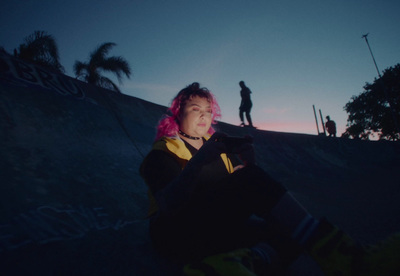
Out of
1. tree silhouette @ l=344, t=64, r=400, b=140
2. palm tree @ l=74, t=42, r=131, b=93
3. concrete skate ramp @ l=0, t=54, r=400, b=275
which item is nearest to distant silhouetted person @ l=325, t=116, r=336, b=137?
concrete skate ramp @ l=0, t=54, r=400, b=275

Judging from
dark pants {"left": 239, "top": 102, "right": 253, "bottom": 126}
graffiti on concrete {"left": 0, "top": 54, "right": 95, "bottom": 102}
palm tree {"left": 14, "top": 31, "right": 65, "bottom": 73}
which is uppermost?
palm tree {"left": 14, "top": 31, "right": 65, "bottom": 73}

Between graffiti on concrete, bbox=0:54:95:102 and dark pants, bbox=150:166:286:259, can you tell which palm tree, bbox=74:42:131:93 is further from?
dark pants, bbox=150:166:286:259

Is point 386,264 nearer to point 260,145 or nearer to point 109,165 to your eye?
point 109,165

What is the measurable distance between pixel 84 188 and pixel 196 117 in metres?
1.28

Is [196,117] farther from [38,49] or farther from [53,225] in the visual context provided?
[38,49]

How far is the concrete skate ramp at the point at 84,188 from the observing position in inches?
47.7

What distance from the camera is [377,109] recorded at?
26.0 m

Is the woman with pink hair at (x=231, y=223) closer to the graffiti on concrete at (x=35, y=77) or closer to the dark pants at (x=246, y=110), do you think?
the graffiti on concrete at (x=35, y=77)

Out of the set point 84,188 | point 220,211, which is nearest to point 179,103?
point 220,211

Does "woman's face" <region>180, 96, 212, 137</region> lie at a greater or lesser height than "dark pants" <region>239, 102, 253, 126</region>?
lesser

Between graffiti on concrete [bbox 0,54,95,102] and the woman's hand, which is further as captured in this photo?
graffiti on concrete [bbox 0,54,95,102]

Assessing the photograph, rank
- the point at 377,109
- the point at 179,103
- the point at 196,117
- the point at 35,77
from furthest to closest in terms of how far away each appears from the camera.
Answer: the point at 377,109 < the point at 35,77 < the point at 179,103 < the point at 196,117

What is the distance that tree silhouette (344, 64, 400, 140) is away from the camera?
24.3 metres

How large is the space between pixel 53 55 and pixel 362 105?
3470 cm
